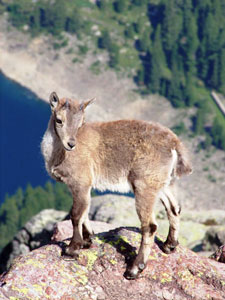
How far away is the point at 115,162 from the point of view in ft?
57.9

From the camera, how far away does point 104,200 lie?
37969 mm

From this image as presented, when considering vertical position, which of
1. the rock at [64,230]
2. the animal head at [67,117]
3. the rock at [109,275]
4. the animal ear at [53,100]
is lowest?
the rock at [64,230]

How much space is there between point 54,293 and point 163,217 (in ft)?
78.9

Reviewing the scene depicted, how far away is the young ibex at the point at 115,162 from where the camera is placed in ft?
55.8

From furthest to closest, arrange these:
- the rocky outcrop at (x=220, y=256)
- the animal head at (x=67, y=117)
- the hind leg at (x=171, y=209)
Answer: the rocky outcrop at (x=220, y=256)
the hind leg at (x=171, y=209)
the animal head at (x=67, y=117)

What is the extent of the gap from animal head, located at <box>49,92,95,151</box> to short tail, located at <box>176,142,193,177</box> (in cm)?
353

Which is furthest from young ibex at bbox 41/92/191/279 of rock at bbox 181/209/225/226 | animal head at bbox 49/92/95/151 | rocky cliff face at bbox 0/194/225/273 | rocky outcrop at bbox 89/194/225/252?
rock at bbox 181/209/225/226

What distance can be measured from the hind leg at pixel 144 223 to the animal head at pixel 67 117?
9.66 ft

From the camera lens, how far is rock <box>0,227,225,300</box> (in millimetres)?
15812

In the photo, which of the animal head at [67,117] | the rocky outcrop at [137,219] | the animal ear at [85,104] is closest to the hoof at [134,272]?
the animal head at [67,117]

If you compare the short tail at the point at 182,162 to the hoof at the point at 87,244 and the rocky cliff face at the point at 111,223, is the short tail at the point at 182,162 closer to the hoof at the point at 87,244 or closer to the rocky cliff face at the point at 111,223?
the hoof at the point at 87,244

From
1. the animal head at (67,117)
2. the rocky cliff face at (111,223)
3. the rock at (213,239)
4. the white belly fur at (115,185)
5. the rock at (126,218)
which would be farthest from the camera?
the rock at (126,218)

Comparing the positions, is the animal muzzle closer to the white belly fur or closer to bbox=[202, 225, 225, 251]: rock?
the white belly fur

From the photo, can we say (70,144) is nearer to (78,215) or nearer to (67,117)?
(67,117)
